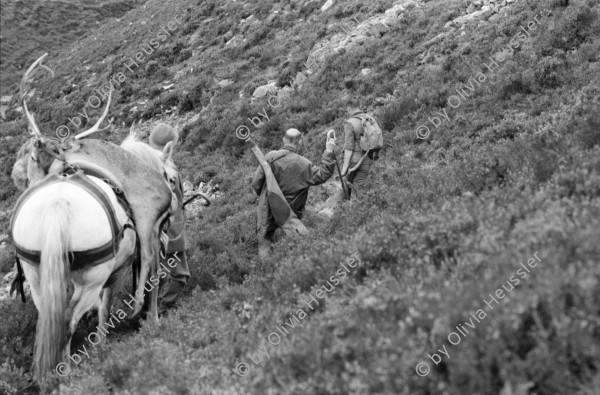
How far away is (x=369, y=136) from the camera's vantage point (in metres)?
9.11

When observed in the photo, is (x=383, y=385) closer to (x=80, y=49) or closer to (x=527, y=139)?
(x=527, y=139)

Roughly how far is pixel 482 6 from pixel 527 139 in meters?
11.4

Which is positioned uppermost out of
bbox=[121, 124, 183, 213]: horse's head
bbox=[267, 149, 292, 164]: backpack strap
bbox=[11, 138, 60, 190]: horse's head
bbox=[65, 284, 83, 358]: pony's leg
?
bbox=[11, 138, 60, 190]: horse's head

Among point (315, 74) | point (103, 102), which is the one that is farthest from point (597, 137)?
point (103, 102)

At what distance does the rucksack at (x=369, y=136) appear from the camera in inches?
358

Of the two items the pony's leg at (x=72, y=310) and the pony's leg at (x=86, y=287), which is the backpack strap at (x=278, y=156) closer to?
the pony's leg at (x=86, y=287)

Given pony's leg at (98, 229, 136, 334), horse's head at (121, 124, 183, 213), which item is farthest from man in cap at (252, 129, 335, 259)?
pony's leg at (98, 229, 136, 334)

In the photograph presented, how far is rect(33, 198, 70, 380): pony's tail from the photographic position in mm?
4664

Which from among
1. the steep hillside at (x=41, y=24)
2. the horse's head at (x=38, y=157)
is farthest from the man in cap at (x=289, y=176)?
the steep hillside at (x=41, y=24)

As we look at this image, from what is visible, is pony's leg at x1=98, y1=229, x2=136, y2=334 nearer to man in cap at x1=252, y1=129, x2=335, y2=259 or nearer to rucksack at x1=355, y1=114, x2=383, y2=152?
man in cap at x1=252, y1=129, x2=335, y2=259

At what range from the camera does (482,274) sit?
3371mm

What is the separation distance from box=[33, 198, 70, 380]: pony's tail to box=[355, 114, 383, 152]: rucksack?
5.53m

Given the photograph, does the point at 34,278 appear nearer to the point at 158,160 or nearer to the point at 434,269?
the point at 158,160

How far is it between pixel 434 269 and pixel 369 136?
5646 millimetres
